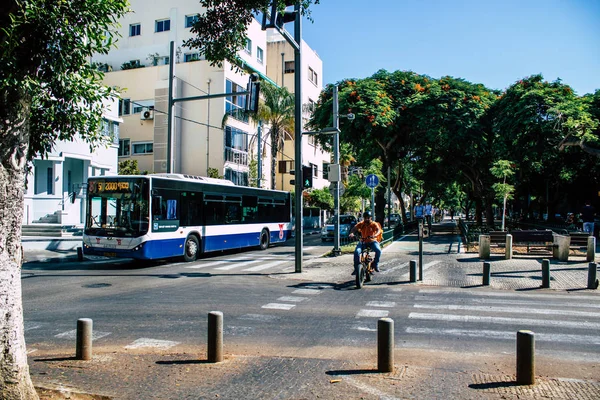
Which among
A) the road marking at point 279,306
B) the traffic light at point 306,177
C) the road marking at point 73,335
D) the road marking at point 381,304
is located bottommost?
the road marking at point 279,306

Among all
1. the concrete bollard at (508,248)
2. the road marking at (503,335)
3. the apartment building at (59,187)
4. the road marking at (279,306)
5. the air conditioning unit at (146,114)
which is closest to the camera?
the road marking at (503,335)

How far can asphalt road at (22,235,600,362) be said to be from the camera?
6.70 m

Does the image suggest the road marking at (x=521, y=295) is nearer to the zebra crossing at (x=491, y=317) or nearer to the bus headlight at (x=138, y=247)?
the zebra crossing at (x=491, y=317)

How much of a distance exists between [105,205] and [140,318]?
328 inches

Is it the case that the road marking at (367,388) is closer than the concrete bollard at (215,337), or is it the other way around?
the road marking at (367,388)

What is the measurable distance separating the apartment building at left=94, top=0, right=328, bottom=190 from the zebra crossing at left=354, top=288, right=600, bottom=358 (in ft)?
86.4

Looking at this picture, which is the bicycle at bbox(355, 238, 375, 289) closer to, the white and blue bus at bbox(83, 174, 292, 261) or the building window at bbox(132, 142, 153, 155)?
the white and blue bus at bbox(83, 174, 292, 261)

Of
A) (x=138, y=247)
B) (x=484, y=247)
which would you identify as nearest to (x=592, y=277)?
(x=484, y=247)

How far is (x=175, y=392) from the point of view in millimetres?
4727

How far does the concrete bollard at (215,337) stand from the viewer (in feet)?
18.2

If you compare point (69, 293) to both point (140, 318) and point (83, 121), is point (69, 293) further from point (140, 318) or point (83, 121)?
point (83, 121)

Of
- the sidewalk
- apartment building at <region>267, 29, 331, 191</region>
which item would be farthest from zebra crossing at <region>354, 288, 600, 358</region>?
apartment building at <region>267, 29, 331, 191</region>

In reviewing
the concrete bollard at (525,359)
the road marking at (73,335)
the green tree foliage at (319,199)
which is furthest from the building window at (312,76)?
the concrete bollard at (525,359)

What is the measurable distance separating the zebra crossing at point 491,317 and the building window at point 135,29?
36.8 metres
